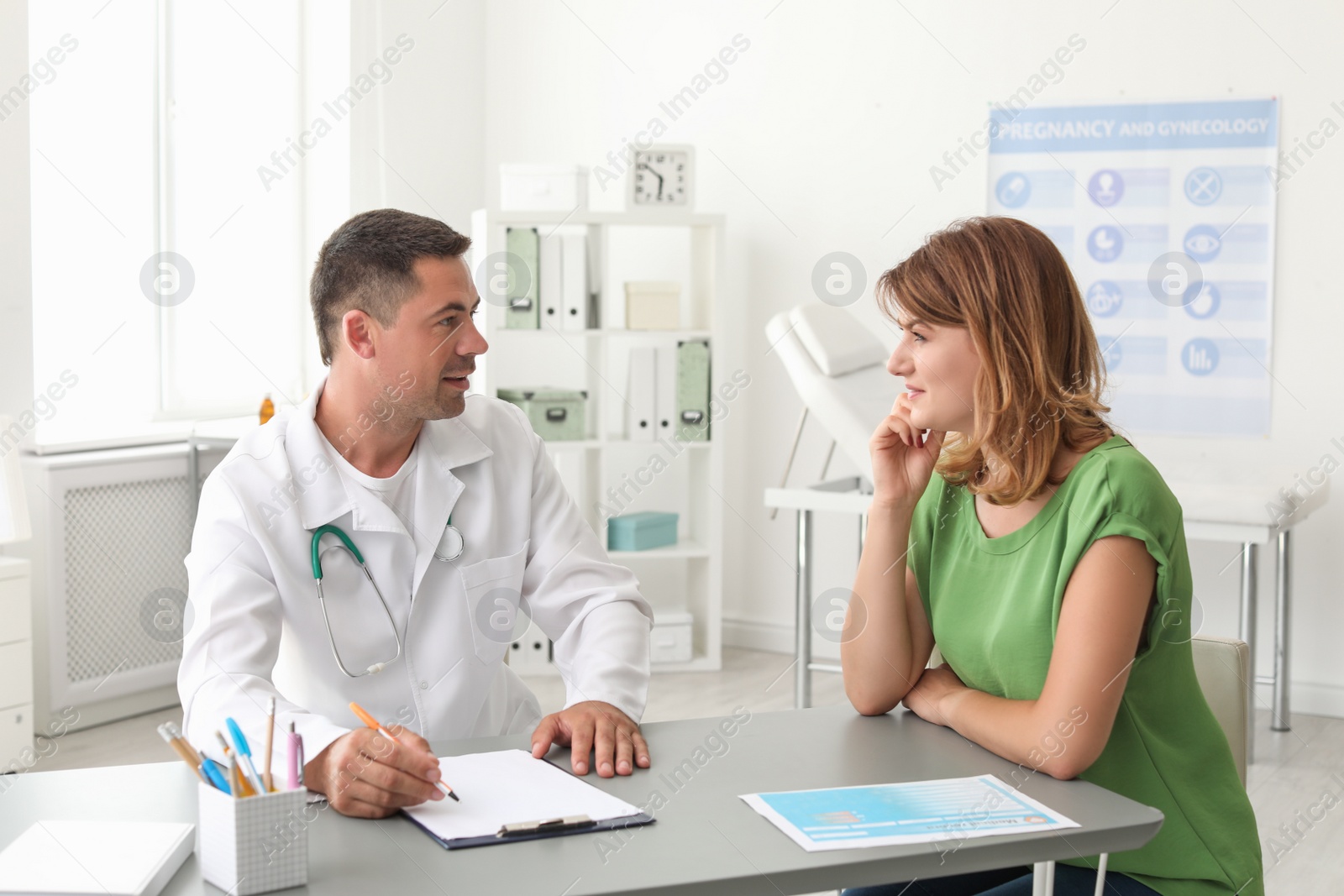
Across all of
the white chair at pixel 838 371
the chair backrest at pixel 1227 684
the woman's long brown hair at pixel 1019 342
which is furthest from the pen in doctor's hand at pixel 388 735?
the white chair at pixel 838 371

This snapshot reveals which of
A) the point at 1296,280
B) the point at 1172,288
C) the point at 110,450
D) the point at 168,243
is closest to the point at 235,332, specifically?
the point at 168,243

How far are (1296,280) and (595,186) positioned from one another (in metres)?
2.57

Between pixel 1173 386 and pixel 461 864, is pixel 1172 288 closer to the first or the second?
pixel 1173 386

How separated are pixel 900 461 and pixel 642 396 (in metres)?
2.79

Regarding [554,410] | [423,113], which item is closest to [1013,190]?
[554,410]

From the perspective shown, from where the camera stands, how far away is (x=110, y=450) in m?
3.90

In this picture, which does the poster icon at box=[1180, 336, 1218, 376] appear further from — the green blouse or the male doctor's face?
the male doctor's face

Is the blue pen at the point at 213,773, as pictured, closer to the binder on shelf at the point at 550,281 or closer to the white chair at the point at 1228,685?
the white chair at the point at 1228,685

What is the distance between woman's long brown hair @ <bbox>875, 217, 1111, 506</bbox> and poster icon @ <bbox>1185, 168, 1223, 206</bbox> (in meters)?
2.81

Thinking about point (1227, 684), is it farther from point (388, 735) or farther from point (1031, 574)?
point (388, 735)

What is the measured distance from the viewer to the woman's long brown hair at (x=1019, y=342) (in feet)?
4.85

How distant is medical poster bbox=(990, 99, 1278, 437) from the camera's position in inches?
155

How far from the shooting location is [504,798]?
4.01 ft

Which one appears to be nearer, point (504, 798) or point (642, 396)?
point (504, 798)
